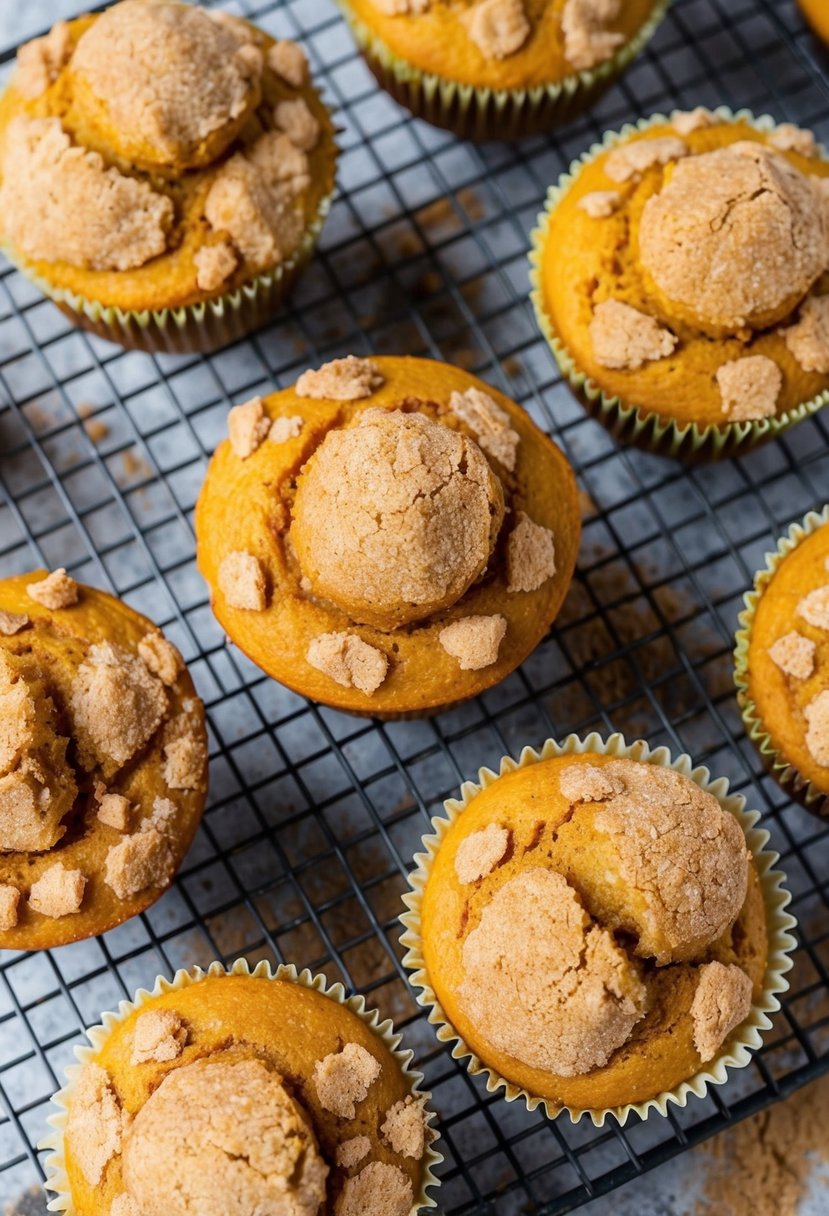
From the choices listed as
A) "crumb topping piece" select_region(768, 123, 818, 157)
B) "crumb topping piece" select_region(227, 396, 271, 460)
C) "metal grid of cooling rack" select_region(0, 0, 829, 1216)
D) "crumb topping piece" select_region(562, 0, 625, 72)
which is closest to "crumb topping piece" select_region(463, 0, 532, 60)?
"crumb topping piece" select_region(562, 0, 625, 72)

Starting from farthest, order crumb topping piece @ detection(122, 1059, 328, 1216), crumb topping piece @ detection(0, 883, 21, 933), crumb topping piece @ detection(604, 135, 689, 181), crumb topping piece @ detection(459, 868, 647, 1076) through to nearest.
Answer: crumb topping piece @ detection(604, 135, 689, 181)
crumb topping piece @ detection(0, 883, 21, 933)
crumb topping piece @ detection(459, 868, 647, 1076)
crumb topping piece @ detection(122, 1059, 328, 1216)

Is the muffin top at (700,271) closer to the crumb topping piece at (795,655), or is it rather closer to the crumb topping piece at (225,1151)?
the crumb topping piece at (795,655)

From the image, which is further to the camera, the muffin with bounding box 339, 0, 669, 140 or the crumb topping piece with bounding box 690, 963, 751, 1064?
the muffin with bounding box 339, 0, 669, 140

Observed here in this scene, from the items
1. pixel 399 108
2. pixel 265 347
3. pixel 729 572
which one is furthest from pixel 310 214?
pixel 729 572

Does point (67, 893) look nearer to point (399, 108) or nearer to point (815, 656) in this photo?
point (815, 656)

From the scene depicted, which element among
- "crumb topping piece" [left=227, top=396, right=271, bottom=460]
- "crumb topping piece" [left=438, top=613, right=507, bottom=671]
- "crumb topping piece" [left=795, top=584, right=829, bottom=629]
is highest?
"crumb topping piece" [left=227, top=396, right=271, bottom=460]

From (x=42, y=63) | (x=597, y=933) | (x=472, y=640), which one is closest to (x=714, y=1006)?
(x=597, y=933)

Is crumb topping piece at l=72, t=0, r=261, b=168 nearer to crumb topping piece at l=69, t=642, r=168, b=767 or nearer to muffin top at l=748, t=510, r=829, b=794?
crumb topping piece at l=69, t=642, r=168, b=767
